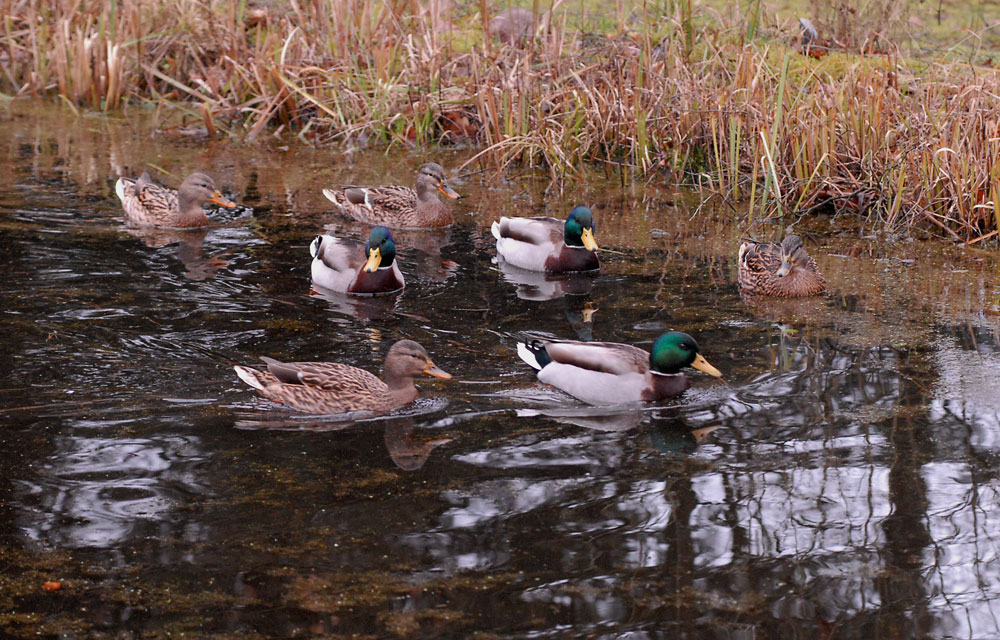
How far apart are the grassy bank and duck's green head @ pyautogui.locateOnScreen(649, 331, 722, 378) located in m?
3.28

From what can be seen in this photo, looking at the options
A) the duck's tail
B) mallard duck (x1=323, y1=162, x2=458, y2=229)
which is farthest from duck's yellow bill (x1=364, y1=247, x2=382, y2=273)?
mallard duck (x1=323, y1=162, x2=458, y2=229)

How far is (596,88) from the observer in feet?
33.4

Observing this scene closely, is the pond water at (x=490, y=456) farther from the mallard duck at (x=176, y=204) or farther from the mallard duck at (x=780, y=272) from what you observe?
the mallard duck at (x=176, y=204)

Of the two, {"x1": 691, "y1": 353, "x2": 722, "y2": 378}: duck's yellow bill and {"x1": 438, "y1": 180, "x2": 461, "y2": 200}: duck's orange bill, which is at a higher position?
{"x1": 691, "y1": 353, "x2": 722, "y2": 378}: duck's yellow bill

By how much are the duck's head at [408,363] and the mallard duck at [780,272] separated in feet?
8.61

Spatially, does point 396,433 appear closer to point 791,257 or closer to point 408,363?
point 408,363

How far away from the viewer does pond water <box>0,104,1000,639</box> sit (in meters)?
3.84

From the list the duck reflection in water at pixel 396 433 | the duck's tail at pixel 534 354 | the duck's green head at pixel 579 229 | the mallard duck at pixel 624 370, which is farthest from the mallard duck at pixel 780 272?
the duck reflection in water at pixel 396 433

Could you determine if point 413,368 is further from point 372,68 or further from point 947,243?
point 372,68

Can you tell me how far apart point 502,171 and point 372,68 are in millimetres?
1717

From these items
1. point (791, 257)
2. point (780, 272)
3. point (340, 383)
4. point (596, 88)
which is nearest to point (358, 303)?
point (340, 383)

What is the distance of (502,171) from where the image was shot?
10625 mm

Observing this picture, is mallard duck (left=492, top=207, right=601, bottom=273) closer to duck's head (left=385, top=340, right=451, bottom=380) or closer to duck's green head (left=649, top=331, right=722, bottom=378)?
duck's green head (left=649, top=331, right=722, bottom=378)

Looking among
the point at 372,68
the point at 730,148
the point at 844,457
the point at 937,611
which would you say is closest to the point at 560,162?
the point at 730,148
